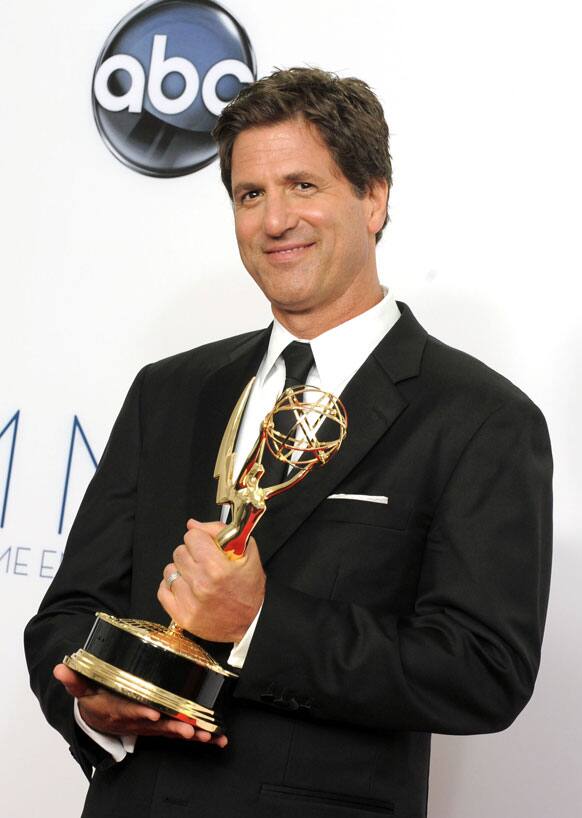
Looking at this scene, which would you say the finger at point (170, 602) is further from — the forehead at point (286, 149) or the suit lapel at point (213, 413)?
the forehead at point (286, 149)

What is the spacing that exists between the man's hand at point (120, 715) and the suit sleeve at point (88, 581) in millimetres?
125

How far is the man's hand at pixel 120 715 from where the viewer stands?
4.14 ft

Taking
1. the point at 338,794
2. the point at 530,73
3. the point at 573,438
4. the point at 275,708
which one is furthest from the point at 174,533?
the point at 530,73

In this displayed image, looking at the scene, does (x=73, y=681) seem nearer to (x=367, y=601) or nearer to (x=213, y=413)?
(x=367, y=601)

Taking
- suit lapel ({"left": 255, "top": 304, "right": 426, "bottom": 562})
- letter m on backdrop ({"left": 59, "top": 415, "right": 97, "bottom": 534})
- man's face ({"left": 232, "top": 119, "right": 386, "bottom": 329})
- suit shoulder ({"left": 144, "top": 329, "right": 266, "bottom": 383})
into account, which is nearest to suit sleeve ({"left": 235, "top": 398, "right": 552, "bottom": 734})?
suit lapel ({"left": 255, "top": 304, "right": 426, "bottom": 562})

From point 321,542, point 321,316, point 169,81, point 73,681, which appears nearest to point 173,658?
point 73,681

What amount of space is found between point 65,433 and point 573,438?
109 centimetres

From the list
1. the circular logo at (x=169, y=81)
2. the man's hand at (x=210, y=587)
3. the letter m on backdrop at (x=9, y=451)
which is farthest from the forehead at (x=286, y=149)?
the letter m on backdrop at (x=9, y=451)

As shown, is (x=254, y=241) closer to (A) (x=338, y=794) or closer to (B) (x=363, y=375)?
(B) (x=363, y=375)

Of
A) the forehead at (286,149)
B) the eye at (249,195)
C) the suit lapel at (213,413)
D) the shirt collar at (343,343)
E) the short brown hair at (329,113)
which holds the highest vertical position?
the short brown hair at (329,113)

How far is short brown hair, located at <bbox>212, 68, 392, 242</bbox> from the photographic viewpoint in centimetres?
164

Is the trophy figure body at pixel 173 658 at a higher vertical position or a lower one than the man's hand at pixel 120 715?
higher

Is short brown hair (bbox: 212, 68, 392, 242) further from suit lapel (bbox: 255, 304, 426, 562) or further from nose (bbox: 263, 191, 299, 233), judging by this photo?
suit lapel (bbox: 255, 304, 426, 562)

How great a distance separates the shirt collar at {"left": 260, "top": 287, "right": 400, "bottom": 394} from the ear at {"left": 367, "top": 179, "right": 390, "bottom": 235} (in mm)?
124
